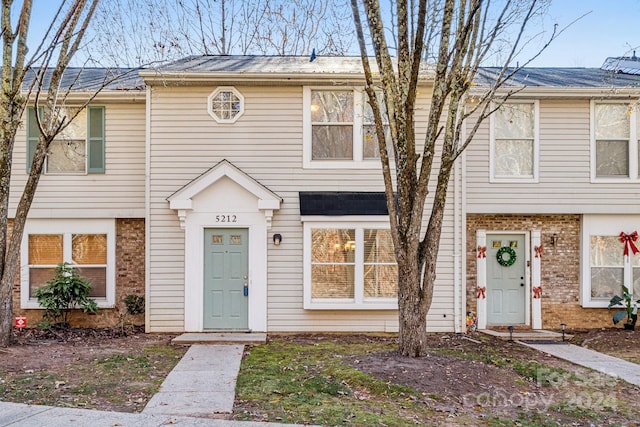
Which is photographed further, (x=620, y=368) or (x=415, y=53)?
(x=620, y=368)

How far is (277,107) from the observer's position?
→ 10141 millimetres

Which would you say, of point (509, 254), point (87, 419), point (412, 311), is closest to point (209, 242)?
point (412, 311)

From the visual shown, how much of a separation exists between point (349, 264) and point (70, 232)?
563 cm

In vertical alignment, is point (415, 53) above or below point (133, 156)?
above

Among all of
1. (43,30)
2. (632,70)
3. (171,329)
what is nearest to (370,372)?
(171,329)

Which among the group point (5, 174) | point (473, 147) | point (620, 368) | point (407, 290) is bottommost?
point (620, 368)

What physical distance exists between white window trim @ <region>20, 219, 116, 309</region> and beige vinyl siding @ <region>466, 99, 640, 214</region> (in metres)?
7.27

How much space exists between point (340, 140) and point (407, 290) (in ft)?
13.0

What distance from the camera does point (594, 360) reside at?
8.12 meters

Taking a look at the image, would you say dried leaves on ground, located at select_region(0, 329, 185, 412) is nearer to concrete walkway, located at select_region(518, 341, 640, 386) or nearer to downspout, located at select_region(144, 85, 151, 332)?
downspout, located at select_region(144, 85, 151, 332)

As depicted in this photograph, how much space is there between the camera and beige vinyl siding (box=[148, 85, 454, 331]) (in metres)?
10.0

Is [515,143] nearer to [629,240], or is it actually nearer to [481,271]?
[481,271]

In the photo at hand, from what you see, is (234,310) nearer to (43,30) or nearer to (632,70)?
(43,30)

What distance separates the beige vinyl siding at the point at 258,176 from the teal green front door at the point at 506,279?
148 cm
